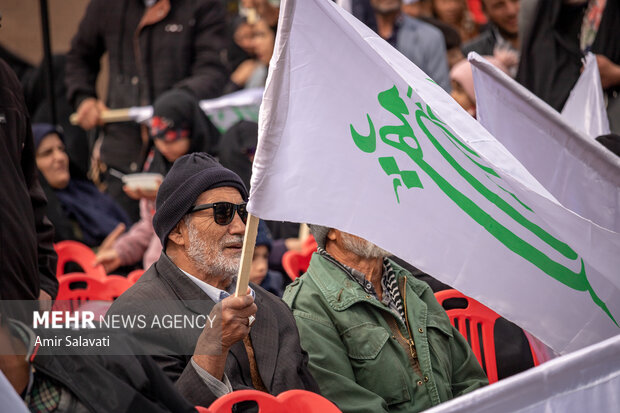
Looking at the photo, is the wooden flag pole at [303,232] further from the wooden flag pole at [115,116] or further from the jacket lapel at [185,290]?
the jacket lapel at [185,290]

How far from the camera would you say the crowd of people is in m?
3.40

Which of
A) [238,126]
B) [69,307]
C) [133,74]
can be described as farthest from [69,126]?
[69,307]

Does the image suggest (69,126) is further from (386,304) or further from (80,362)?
(80,362)

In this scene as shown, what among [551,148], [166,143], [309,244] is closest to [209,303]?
[551,148]

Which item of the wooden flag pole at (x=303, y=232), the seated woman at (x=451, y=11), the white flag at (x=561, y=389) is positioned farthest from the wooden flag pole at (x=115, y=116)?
the white flag at (x=561, y=389)

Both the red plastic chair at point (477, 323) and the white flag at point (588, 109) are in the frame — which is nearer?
the red plastic chair at point (477, 323)

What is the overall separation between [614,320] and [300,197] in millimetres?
1439

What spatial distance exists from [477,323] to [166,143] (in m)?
3.28

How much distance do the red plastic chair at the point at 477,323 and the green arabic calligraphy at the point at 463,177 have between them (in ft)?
3.44

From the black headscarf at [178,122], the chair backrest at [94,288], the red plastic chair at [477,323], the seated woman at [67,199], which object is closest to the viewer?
the red plastic chair at [477,323]

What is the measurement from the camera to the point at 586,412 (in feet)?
10.2

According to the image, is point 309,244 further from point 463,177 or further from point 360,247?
point 463,177

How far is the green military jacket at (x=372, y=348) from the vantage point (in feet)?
13.0

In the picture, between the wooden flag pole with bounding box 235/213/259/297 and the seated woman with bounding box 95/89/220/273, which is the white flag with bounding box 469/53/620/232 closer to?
the wooden flag pole with bounding box 235/213/259/297
